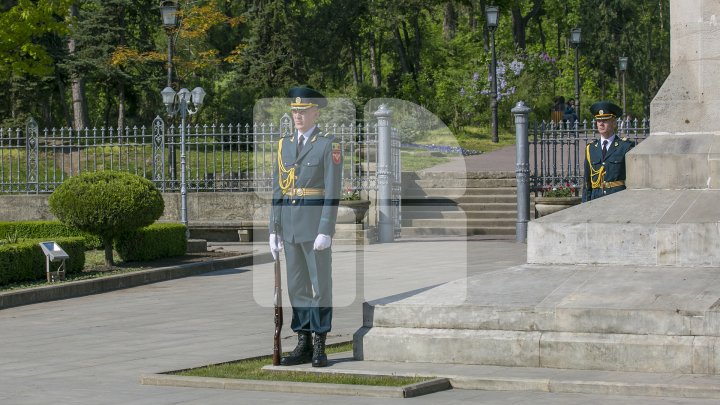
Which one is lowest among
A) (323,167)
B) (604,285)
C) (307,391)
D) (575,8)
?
(307,391)

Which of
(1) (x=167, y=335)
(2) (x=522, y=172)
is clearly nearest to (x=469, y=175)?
(2) (x=522, y=172)

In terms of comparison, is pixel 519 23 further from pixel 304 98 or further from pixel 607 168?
pixel 304 98

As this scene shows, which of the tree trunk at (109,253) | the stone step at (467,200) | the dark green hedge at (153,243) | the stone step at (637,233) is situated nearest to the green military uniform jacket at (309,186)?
the stone step at (637,233)

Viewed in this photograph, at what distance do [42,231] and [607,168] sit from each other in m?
11.3

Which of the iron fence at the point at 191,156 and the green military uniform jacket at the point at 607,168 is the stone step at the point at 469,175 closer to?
the iron fence at the point at 191,156

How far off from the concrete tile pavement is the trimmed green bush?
116 cm

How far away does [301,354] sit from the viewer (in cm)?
953

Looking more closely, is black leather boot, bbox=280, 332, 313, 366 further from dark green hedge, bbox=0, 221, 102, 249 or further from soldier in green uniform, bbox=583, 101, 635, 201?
dark green hedge, bbox=0, 221, 102, 249

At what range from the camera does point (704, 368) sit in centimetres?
834

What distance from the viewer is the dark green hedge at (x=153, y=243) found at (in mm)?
19203

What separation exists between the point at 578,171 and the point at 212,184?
24.4ft

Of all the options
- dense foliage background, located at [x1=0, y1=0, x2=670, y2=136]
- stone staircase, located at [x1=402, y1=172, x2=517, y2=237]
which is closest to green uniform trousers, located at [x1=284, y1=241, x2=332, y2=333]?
stone staircase, located at [x1=402, y1=172, x2=517, y2=237]

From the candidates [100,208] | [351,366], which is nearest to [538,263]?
[351,366]

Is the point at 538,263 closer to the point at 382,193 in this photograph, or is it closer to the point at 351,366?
the point at 351,366
